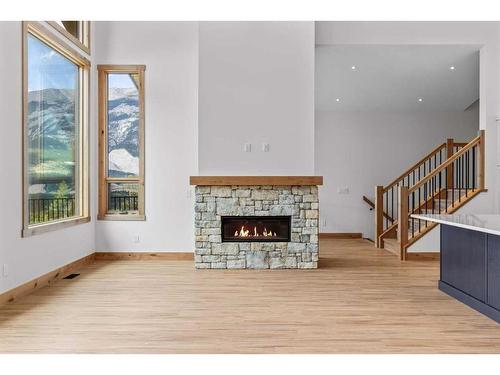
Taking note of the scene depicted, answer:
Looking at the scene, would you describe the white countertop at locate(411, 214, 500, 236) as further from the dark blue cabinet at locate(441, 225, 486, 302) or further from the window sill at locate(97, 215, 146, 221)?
the window sill at locate(97, 215, 146, 221)

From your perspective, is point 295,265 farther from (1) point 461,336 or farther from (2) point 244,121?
(1) point 461,336

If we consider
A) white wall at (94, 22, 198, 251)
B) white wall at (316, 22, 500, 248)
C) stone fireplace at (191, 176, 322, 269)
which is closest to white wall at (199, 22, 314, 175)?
stone fireplace at (191, 176, 322, 269)

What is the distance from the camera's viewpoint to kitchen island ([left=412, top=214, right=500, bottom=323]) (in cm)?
426

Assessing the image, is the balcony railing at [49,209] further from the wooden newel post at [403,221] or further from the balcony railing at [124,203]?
the wooden newel post at [403,221]

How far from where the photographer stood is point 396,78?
30.6 feet

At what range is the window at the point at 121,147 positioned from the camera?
25.2 feet

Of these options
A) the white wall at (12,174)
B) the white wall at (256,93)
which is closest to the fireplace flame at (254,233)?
the white wall at (256,93)

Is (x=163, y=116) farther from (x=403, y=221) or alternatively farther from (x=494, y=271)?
(x=494, y=271)

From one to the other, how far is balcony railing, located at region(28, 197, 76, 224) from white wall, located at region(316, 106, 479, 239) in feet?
19.2

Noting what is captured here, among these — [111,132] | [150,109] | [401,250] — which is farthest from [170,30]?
[401,250]

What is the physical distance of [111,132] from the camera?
25.3 ft
